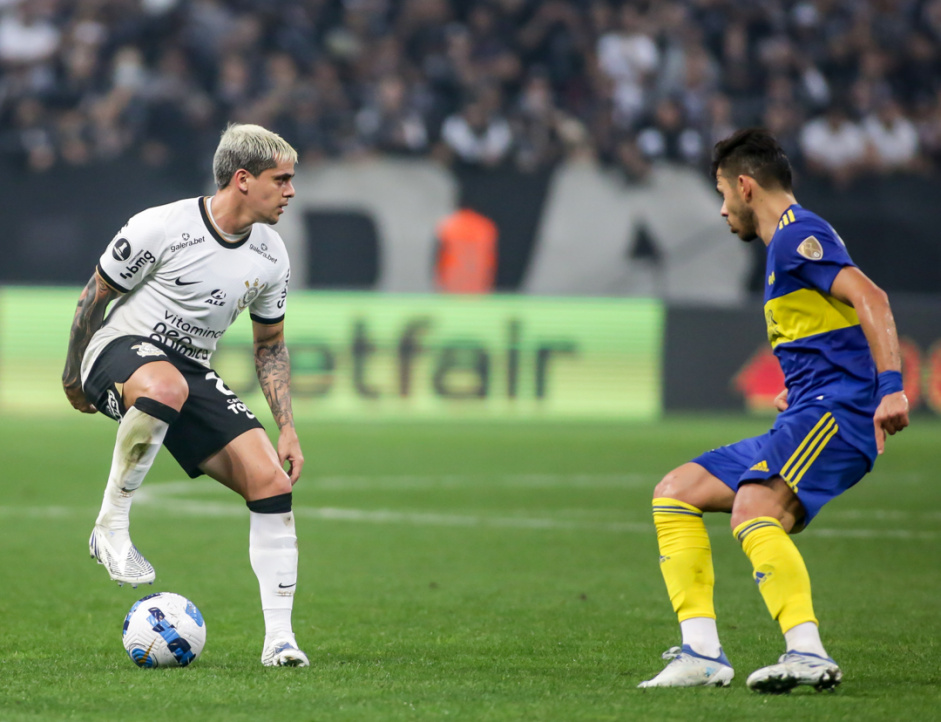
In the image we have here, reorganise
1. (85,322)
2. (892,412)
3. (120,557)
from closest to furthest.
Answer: (892,412)
(120,557)
(85,322)

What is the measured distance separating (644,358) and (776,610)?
504 inches

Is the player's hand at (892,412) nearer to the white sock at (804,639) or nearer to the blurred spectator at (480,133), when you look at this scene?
the white sock at (804,639)

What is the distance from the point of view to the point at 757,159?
468 cm

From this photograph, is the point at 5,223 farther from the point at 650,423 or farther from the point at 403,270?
the point at 650,423

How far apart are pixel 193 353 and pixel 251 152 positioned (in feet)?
2.80

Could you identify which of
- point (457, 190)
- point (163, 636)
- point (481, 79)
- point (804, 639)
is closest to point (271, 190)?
point (163, 636)

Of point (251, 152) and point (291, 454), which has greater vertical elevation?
point (251, 152)

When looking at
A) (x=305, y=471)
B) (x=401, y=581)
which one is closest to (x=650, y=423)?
(x=305, y=471)

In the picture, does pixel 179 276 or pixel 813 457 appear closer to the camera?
pixel 813 457

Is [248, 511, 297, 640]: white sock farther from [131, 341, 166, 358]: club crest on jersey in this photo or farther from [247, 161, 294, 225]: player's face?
[247, 161, 294, 225]: player's face

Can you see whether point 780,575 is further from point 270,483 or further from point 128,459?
point 128,459

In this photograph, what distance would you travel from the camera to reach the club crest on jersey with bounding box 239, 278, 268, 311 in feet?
17.8

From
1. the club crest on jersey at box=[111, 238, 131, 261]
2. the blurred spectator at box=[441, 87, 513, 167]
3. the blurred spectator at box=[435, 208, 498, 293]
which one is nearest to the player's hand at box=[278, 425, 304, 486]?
the club crest on jersey at box=[111, 238, 131, 261]

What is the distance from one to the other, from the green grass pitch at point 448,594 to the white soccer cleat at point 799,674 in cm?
7
